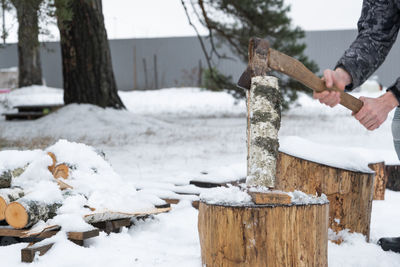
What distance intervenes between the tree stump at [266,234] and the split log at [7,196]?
1.34 m

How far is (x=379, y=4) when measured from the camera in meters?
2.44

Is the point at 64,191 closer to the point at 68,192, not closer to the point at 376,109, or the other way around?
the point at 68,192

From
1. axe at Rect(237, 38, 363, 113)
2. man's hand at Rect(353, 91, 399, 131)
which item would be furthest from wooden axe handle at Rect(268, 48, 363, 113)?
man's hand at Rect(353, 91, 399, 131)

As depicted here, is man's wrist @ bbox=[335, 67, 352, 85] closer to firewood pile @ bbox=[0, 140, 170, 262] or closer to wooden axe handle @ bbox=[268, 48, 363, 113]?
wooden axe handle @ bbox=[268, 48, 363, 113]

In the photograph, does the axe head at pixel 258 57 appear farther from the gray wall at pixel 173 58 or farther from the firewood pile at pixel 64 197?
the gray wall at pixel 173 58

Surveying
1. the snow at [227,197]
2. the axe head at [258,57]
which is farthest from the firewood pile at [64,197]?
the axe head at [258,57]

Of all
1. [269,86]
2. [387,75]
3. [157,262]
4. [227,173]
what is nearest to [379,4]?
[269,86]

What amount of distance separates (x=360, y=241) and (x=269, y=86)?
1.22m

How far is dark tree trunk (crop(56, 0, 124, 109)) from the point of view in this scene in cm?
940

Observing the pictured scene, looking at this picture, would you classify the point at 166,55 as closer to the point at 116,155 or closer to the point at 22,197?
the point at 116,155

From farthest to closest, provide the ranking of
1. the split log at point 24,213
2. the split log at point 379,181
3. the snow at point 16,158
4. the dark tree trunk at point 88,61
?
the dark tree trunk at point 88,61 → the split log at point 379,181 → the snow at point 16,158 → the split log at point 24,213

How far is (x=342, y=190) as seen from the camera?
273cm

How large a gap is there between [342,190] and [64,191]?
1.71 meters

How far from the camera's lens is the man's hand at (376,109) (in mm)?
2227
